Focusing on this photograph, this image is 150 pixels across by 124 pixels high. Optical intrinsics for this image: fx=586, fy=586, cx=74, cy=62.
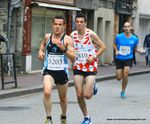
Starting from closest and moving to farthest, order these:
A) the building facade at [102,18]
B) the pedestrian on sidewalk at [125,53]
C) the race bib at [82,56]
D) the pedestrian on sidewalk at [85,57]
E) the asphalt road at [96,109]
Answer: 1. the pedestrian on sidewalk at [85,57]
2. the race bib at [82,56]
3. the asphalt road at [96,109]
4. the pedestrian on sidewalk at [125,53]
5. the building facade at [102,18]

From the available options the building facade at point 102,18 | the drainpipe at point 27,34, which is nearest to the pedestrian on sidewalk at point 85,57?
the drainpipe at point 27,34

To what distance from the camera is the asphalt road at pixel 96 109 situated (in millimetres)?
11047

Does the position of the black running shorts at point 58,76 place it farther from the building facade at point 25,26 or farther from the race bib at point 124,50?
the building facade at point 25,26

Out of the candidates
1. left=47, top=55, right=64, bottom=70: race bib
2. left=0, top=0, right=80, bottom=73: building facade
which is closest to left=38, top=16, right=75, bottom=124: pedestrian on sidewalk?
left=47, top=55, right=64, bottom=70: race bib

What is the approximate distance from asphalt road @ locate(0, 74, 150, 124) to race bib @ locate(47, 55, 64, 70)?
1544mm

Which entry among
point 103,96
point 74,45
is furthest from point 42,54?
point 103,96

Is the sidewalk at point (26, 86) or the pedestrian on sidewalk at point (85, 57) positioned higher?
the pedestrian on sidewalk at point (85, 57)

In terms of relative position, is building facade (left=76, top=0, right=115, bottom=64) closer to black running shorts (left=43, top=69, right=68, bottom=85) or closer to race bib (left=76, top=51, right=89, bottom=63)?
race bib (left=76, top=51, right=89, bottom=63)

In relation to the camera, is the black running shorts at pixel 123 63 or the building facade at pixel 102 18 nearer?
the black running shorts at pixel 123 63

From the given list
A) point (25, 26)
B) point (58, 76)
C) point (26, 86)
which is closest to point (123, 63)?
point (26, 86)

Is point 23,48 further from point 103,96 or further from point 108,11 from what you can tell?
point 108,11

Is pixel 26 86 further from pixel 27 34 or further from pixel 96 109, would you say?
pixel 27 34

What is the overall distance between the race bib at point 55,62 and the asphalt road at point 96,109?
1.54m

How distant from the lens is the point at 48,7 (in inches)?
953
